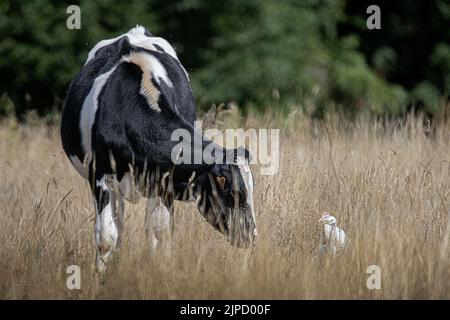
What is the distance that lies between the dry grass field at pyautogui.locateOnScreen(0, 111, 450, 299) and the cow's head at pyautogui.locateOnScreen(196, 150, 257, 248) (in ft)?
0.35

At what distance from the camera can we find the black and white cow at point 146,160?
16.3 feet

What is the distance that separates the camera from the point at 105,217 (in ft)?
17.4

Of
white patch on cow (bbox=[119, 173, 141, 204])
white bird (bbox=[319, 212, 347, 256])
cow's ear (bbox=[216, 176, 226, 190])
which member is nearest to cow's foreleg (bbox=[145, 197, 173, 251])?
white patch on cow (bbox=[119, 173, 141, 204])

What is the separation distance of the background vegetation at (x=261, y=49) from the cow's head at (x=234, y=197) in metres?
6.01

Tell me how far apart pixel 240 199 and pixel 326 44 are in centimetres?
844

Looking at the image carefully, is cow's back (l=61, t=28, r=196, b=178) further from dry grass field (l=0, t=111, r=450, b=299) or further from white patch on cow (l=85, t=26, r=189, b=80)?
dry grass field (l=0, t=111, r=450, b=299)

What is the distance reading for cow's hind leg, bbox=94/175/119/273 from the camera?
207 inches

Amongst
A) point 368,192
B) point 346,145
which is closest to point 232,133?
point 346,145

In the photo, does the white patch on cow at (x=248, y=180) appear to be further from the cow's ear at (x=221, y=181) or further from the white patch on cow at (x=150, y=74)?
the white patch on cow at (x=150, y=74)

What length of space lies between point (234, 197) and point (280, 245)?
56 cm

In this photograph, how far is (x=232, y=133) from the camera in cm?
Answer: 777
